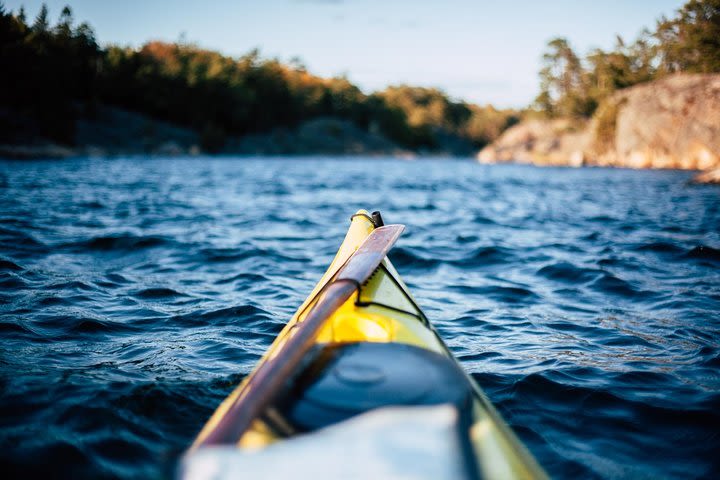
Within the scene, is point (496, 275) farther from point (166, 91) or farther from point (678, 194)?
point (166, 91)

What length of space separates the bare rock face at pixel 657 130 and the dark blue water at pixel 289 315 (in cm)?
3037

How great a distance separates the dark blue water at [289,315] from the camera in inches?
90.7

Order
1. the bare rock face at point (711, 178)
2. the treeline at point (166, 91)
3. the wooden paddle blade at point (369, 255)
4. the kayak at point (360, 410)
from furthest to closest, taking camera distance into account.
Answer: the treeline at point (166, 91) → the bare rock face at point (711, 178) → the wooden paddle blade at point (369, 255) → the kayak at point (360, 410)

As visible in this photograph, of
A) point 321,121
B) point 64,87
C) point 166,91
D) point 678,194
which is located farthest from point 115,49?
point 678,194

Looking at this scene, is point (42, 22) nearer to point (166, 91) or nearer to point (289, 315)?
point (166, 91)

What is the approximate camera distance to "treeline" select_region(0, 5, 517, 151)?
32250 mm

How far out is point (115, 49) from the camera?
50.4 meters

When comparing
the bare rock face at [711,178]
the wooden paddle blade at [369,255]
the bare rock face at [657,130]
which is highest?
the bare rock face at [657,130]

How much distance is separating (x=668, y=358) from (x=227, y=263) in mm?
4518

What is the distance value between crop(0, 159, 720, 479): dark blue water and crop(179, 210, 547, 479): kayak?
9.8 inches

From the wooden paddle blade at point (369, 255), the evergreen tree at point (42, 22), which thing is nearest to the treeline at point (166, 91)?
the evergreen tree at point (42, 22)

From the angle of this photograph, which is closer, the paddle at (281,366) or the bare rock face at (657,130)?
the paddle at (281,366)

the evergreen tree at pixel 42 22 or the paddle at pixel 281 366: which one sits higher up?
the evergreen tree at pixel 42 22

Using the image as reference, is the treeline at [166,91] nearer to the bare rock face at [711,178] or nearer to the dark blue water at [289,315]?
the dark blue water at [289,315]
